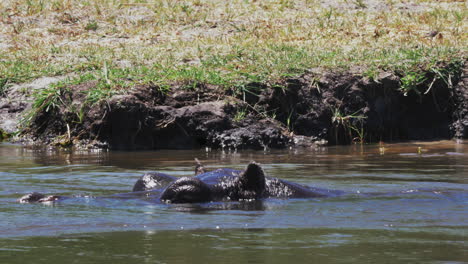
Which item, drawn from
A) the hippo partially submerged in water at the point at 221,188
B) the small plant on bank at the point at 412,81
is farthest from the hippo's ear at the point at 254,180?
the small plant on bank at the point at 412,81

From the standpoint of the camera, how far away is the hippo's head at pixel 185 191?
4758 millimetres

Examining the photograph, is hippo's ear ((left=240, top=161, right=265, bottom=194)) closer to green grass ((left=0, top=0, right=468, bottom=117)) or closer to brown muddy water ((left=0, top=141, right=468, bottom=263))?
brown muddy water ((left=0, top=141, right=468, bottom=263))

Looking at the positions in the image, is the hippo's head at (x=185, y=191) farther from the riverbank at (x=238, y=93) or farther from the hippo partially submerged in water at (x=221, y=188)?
the riverbank at (x=238, y=93)

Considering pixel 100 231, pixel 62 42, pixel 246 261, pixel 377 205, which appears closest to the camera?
pixel 246 261

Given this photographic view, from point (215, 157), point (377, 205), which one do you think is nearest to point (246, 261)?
point (377, 205)

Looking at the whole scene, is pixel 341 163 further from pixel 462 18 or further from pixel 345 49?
pixel 462 18

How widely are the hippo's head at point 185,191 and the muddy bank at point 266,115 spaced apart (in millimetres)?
4343

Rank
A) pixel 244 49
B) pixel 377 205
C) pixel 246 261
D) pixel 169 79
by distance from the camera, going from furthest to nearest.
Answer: pixel 244 49, pixel 169 79, pixel 377 205, pixel 246 261

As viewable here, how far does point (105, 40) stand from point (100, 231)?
35.4 feet

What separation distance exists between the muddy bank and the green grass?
17 centimetres

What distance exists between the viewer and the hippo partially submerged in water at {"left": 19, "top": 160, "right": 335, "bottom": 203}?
4770mm

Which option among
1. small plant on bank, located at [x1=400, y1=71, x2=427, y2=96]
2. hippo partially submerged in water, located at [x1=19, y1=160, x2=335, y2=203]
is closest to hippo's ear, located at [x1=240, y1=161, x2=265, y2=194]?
hippo partially submerged in water, located at [x1=19, y1=160, x2=335, y2=203]

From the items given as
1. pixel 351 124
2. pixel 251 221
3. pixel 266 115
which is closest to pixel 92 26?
pixel 266 115

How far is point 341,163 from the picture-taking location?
7684 millimetres
